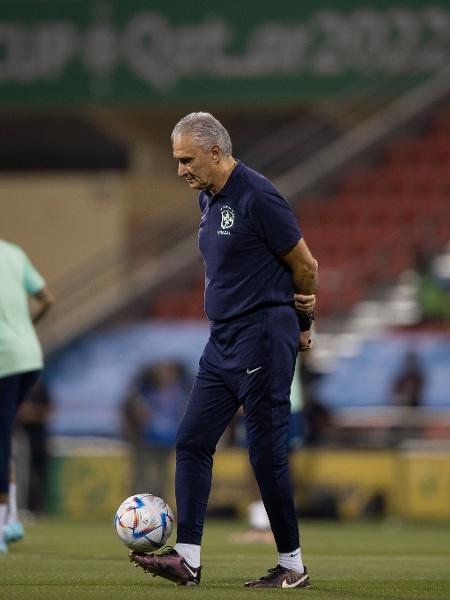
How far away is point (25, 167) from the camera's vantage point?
26594 millimetres

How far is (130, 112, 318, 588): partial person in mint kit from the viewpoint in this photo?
6.75 meters

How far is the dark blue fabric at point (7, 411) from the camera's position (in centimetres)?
912

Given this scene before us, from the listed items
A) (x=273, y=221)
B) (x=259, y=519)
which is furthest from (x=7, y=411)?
(x=259, y=519)

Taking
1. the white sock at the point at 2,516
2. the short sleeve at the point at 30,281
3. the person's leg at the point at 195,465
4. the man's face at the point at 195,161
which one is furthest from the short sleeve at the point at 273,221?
the white sock at the point at 2,516

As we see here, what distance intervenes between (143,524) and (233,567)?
1532 millimetres

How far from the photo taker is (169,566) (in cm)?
675

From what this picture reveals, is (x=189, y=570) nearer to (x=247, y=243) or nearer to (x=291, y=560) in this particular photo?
(x=291, y=560)

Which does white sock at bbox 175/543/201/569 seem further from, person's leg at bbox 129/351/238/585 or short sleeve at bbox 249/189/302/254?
short sleeve at bbox 249/189/302/254

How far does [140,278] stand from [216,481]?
19.5 feet

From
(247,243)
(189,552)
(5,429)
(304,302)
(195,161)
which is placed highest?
(195,161)

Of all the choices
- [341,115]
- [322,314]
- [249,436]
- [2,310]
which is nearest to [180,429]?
[249,436]

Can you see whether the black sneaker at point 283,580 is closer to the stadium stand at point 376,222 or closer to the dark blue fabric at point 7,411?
the dark blue fabric at point 7,411

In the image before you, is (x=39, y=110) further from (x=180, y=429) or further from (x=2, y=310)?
(x=180, y=429)

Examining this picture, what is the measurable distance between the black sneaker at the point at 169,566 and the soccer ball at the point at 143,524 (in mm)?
200
